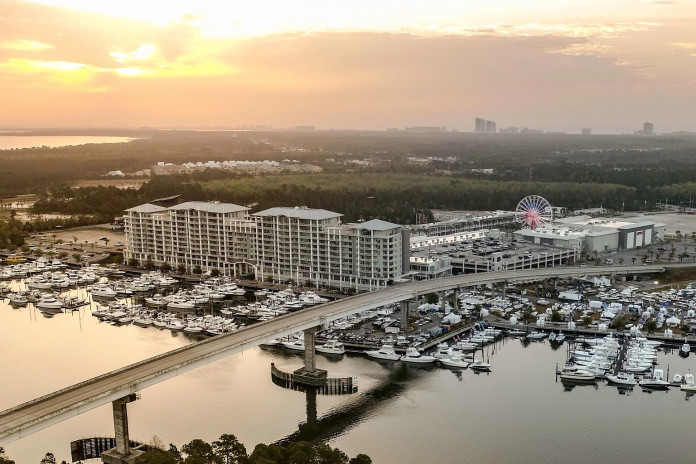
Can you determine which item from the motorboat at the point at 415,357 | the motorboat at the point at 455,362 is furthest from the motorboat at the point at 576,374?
the motorboat at the point at 415,357

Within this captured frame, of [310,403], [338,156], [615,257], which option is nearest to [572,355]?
[310,403]

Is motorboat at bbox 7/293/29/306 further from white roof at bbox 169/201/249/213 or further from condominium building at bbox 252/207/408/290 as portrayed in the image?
condominium building at bbox 252/207/408/290

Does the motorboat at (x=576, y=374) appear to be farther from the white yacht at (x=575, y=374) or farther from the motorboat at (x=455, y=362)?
the motorboat at (x=455, y=362)

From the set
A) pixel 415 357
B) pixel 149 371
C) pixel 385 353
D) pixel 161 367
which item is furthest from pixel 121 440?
pixel 415 357

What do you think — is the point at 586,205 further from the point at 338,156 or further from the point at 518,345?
the point at 338,156

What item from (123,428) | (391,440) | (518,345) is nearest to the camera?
(123,428)

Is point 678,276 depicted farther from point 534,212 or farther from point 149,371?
point 149,371

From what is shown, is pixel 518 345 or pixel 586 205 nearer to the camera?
pixel 518 345
